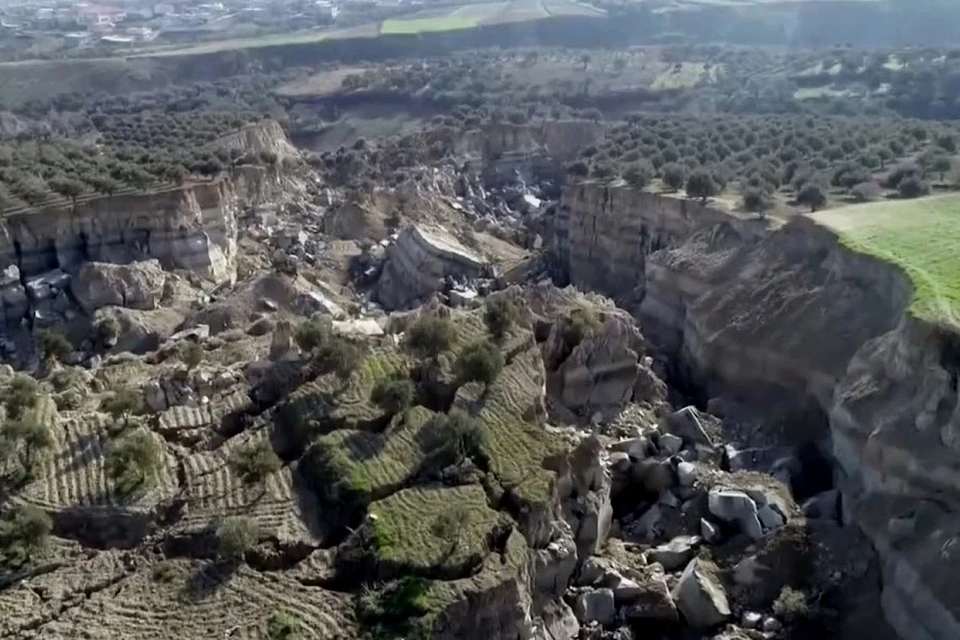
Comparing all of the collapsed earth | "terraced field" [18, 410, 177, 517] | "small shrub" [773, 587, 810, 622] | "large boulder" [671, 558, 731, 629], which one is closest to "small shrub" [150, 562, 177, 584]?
the collapsed earth

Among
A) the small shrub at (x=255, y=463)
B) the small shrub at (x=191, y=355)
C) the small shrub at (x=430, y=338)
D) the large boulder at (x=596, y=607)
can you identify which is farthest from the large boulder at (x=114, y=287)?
the large boulder at (x=596, y=607)

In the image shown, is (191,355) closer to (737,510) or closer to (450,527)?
(450,527)

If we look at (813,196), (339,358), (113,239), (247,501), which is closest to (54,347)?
(113,239)

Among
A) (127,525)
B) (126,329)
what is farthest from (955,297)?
(126,329)

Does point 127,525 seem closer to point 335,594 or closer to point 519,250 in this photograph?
point 335,594

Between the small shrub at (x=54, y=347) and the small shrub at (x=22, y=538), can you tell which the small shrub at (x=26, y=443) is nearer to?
the small shrub at (x=22, y=538)

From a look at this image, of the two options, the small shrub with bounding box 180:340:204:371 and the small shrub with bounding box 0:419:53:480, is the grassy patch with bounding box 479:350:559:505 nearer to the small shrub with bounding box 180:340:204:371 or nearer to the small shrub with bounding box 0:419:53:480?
the small shrub with bounding box 180:340:204:371
